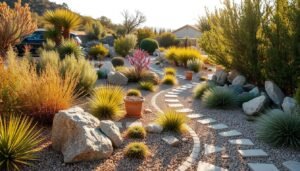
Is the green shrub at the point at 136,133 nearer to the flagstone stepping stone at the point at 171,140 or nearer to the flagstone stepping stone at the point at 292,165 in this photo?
the flagstone stepping stone at the point at 171,140

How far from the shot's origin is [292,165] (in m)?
4.25

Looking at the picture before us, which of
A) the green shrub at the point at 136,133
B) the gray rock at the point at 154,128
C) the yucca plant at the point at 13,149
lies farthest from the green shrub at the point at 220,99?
the yucca plant at the point at 13,149

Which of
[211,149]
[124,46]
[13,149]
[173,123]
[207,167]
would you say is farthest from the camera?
[124,46]

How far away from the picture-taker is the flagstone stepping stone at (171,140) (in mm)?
4806

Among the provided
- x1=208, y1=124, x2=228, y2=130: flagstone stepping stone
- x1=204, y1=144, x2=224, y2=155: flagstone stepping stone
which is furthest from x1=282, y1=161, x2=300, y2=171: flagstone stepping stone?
x1=208, y1=124, x2=228, y2=130: flagstone stepping stone

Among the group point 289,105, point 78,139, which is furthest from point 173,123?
point 289,105

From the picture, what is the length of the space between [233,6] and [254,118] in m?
3.96

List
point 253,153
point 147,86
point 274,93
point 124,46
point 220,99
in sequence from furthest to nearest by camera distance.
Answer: point 124,46, point 147,86, point 220,99, point 274,93, point 253,153

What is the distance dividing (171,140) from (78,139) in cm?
155

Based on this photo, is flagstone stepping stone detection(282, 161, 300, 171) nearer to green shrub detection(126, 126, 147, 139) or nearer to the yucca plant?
green shrub detection(126, 126, 147, 139)

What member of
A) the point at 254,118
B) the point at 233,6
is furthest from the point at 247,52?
the point at 254,118

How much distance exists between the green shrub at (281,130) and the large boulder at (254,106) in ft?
5.05

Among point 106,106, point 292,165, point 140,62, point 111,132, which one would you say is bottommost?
point 292,165

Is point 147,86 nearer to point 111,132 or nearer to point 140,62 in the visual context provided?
point 140,62
